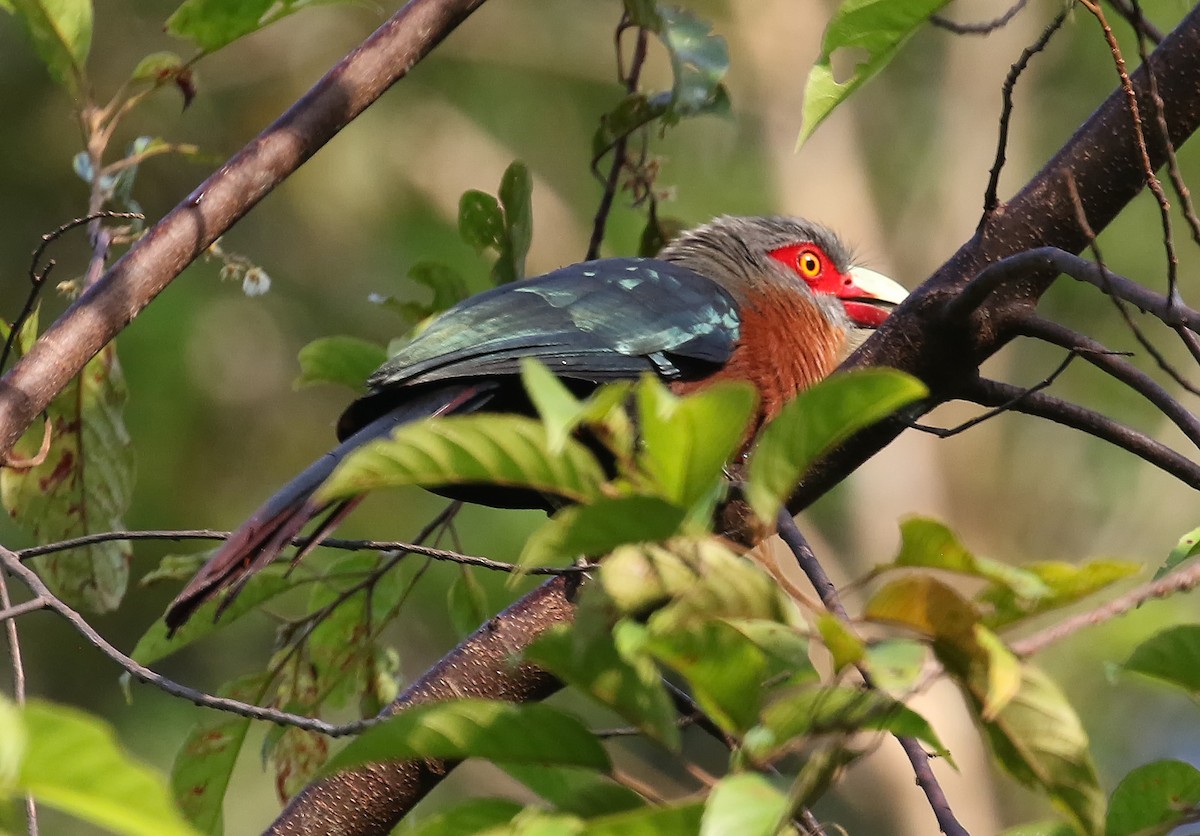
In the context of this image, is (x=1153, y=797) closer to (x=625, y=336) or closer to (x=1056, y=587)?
(x=1056, y=587)

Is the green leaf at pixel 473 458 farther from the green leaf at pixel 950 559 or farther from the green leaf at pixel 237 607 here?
the green leaf at pixel 237 607

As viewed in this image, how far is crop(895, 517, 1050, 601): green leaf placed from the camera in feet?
4.30

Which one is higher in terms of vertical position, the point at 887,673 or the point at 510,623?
the point at 887,673

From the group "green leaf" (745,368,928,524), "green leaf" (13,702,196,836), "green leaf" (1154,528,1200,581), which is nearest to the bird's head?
"green leaf" (1154,528,1200,581)

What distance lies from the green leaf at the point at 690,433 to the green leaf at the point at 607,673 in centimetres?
19

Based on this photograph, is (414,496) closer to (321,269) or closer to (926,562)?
(321,269)

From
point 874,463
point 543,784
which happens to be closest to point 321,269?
point 874,463

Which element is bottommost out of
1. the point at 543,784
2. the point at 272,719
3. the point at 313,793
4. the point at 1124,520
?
the point at 1124,520

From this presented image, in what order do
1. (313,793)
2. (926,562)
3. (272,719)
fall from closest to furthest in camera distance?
1. (926,562)
2. (272,719)
3. (313,793)

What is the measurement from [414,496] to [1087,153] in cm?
638

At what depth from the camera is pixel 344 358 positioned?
3.42m

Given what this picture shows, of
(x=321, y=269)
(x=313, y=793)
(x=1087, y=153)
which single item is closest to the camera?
(x=1087, y=153)

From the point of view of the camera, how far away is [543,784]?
1.48 metres

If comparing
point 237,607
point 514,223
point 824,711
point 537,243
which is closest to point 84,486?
point 237,607
